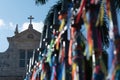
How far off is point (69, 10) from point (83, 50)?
65.8 inches

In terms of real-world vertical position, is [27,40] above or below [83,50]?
above

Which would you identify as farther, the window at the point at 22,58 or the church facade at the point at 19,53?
the window at the point at 22,58

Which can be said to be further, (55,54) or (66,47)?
(55,54)

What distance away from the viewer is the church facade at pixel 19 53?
50031 millimetres

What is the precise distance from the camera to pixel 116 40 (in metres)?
12.2

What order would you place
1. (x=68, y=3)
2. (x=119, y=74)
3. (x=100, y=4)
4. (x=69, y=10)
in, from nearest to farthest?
(x=119, y=74) < (x=100, y=4) < (x=69, y=10) < (x=68, y=3)

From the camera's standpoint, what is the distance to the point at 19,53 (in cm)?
5156

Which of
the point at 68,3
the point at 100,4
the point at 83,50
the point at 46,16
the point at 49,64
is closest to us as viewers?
the point at 100,4

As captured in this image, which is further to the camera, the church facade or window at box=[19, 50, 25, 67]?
window at box=[19, 50, 25, 67]

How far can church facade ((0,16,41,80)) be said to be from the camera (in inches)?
1970

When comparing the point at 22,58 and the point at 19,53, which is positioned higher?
the point at 19,53

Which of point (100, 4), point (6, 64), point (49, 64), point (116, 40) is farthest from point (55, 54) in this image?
point (6, 64)

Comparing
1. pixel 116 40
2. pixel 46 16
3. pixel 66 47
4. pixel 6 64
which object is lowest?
pixel 116 40

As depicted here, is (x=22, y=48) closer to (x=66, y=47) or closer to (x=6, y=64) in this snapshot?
(x=6, y=64)
